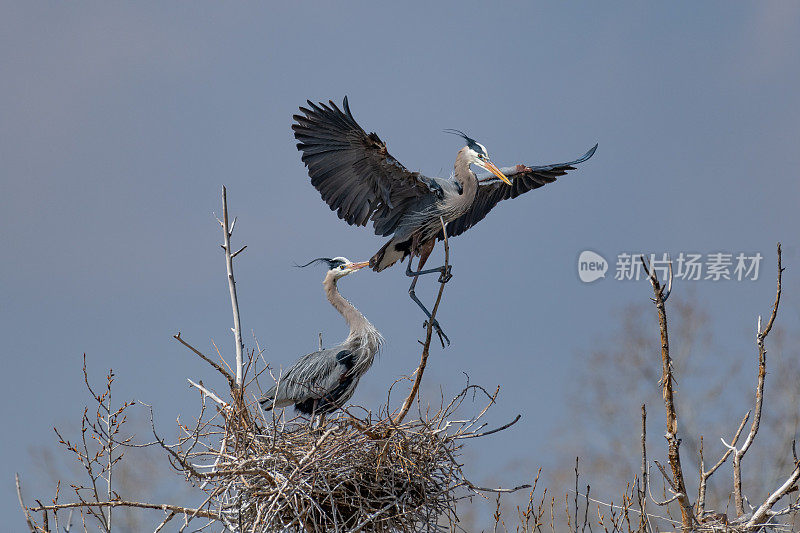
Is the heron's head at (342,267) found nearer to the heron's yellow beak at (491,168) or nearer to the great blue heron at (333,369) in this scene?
the great blue heron at (333,369)

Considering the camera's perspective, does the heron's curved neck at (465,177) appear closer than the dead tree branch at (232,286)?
No

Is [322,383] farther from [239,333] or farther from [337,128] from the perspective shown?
[337,128]

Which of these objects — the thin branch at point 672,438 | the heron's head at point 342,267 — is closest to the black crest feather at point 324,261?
the heron's head at point 342,267

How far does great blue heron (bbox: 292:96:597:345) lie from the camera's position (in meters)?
6.34

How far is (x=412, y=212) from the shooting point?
6.86m

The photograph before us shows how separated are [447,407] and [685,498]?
1.52m

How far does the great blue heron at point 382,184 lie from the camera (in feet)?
20.8

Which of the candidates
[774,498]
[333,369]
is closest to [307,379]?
[333,369]

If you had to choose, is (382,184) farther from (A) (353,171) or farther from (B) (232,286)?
(B) (232,286)

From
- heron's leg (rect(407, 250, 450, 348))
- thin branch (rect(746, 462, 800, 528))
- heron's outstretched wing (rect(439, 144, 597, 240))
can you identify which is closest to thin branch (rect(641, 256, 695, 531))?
thin branch (rect(746, 462, 800, 528))

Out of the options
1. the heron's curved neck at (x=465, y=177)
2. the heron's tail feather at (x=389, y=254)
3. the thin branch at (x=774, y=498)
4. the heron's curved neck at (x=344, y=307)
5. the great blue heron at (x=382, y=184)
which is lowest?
the thin branch at (x=774, y=498)

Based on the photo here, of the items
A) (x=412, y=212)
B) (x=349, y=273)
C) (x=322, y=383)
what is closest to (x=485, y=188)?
(x=412, y=212)

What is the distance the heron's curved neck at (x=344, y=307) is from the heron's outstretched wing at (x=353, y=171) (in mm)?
520

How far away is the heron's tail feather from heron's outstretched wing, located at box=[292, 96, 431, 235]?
5.2 inches
